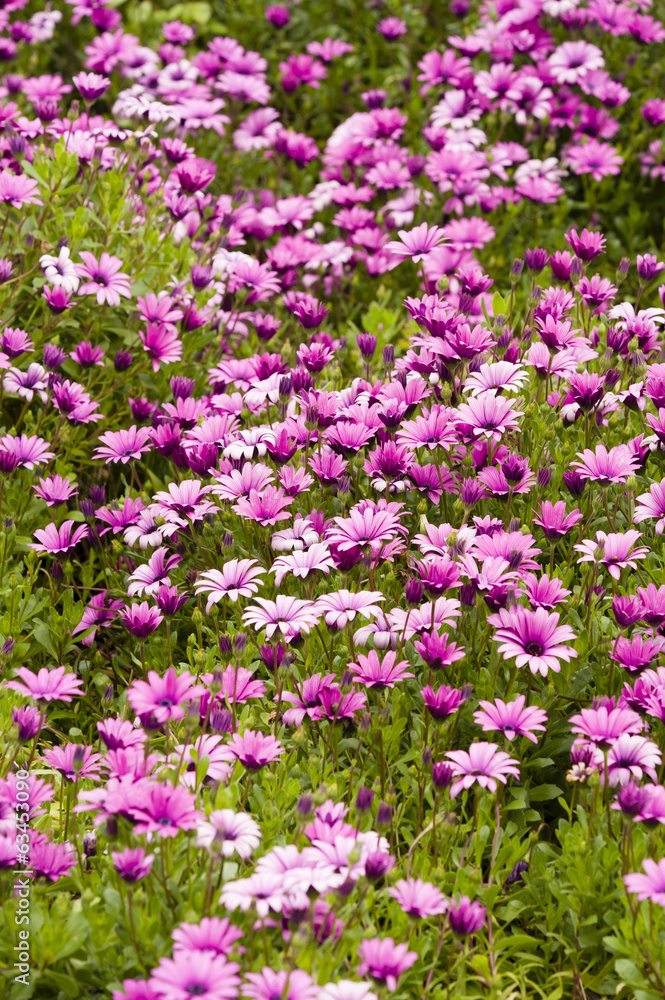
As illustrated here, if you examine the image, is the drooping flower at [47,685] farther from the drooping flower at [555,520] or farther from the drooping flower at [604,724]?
the drooping flower at [555,520]

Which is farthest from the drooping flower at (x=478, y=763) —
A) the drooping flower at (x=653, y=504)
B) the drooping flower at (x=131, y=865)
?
the drooping flower at (x=653, y=504)

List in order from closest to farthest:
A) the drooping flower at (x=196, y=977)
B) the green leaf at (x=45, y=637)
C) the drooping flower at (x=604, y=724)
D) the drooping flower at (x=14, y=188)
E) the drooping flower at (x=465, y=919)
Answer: the drooping flower at (x=196, y=977) → the drooping flower at (x=465, y=919) → the drooping flower at (x=604, y=724) → the green leaf at (x=45, y=637) → the drooping flower at (x=14, y=188)

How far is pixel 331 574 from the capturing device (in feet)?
10.8

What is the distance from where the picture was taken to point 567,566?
3199 millimetres

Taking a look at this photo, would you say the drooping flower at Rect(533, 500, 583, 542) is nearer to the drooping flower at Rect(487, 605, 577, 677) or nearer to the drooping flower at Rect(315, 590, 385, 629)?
the drooping flower at Rect(487, 605, 577, 677)

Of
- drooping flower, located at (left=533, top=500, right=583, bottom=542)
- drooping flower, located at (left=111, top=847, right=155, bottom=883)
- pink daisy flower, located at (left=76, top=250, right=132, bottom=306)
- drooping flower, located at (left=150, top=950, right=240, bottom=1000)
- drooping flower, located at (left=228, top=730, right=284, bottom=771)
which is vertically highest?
pink daisy flower, located at (left=76, top=250, right=132, bottom=306)

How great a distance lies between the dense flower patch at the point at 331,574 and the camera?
2.28m

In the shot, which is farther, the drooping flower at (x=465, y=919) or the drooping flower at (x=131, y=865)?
the drooping flower at (x=465, y=919)

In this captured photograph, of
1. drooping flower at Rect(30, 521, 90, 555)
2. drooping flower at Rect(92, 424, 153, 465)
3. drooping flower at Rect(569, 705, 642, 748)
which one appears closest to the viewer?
drooping flower at Rect(569, 705, 642, 748)

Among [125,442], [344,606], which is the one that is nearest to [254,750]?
[344,606]

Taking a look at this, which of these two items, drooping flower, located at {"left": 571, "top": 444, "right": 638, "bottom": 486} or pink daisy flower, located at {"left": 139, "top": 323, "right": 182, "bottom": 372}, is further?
pink daisy flower, located at {"left": 139, "top": 323, "right": 182, "bottom": 372}

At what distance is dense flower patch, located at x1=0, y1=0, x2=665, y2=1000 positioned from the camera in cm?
228

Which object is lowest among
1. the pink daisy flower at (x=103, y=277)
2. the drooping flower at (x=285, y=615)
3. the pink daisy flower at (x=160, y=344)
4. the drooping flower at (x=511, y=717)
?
the drooping flower at (x=511, y=717)

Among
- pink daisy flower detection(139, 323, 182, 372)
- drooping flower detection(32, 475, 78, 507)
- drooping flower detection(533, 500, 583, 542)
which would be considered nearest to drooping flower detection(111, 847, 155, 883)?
drooping flower detection(533, 500, 583, 542)
